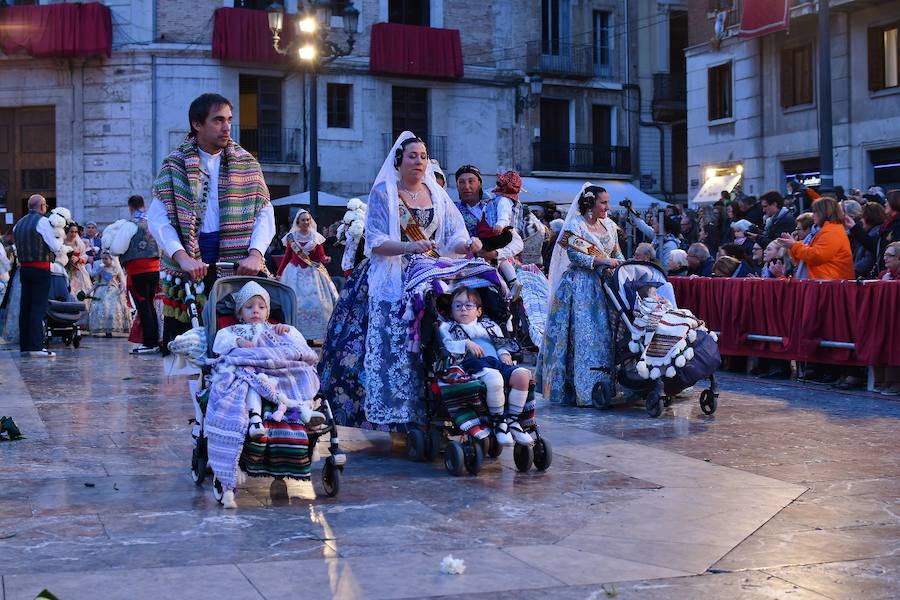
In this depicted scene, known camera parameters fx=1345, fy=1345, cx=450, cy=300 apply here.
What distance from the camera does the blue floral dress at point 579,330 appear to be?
10969mm

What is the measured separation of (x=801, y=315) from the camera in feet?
42.3

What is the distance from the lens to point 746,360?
A: 14.1m

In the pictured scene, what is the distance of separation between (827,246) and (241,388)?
800 cm

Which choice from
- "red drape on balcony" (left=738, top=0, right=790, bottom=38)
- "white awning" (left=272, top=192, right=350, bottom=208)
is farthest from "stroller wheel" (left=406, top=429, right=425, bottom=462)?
"white awning" (left=272, top=192, right=350, bottom=208)

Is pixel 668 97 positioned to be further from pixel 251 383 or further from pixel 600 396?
pixel 251 383

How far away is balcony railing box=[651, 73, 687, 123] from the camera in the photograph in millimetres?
41969

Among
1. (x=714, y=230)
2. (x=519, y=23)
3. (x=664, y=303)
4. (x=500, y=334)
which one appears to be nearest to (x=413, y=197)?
(x=500, y=334)

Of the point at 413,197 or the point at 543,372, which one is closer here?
the point at 413,197

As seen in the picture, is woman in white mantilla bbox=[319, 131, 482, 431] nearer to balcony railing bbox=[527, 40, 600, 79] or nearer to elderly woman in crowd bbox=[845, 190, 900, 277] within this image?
elderly woman in crowd bbox=[845, 190, 900, 277]

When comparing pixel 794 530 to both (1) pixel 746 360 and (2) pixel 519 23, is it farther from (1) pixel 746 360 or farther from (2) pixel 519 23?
(2) pixel 519 23

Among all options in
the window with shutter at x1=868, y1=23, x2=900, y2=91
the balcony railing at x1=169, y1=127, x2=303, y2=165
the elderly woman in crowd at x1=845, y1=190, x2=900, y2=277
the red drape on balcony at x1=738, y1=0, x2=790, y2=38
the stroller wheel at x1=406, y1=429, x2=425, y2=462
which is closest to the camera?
the stroller wheel at x1=406, y1=429, x2=425, y2=462

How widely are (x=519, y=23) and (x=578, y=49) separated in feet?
8.26

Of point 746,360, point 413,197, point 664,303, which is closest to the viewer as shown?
point 413,197

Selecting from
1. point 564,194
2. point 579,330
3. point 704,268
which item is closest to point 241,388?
point 579,330
